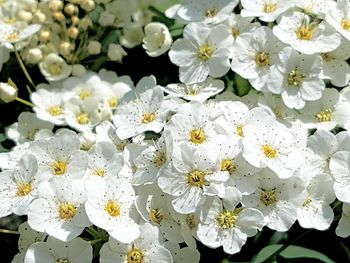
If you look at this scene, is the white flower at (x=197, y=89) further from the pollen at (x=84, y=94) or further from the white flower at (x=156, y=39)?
the pollen at (x=84, y=94)

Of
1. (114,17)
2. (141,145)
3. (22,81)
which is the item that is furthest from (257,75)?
(22,81)

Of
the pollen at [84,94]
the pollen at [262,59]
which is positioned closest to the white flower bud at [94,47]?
the pollen at [84,94]

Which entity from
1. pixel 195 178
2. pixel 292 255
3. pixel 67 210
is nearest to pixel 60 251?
pixel 67 210

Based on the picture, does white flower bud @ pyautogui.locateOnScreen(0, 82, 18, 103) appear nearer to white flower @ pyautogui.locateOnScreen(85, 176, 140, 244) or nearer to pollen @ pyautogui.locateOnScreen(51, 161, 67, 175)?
pollen @ pyautogui.locateOnScreen(51, 161, 67, 175)

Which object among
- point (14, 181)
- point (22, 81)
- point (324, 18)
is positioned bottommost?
point (22, 81)

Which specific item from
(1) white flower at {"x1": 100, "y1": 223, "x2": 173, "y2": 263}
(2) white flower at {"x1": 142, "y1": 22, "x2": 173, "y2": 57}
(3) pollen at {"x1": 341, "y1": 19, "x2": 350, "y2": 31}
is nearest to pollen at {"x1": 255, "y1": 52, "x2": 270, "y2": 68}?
(3) pollen at {"x1": 341, "y1": 19, "x2": 350, "y2": 31}

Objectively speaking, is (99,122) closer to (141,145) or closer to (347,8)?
(141,145)

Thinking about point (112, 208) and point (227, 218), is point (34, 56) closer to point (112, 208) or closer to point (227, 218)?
point (112, 208)
